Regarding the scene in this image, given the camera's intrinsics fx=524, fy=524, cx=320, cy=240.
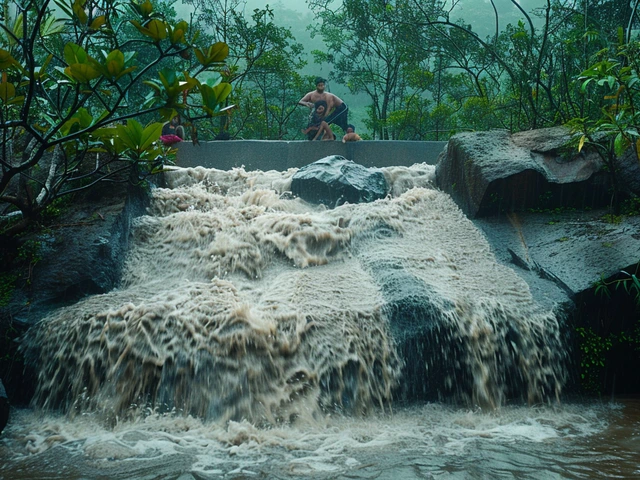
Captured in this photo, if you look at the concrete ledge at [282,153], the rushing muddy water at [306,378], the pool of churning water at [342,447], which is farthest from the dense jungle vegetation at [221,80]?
the pool of churning water at [342,447]

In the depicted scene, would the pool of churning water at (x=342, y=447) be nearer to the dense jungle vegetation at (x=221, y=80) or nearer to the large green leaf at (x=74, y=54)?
the dense jungle vegetation at (x=221, y=80)

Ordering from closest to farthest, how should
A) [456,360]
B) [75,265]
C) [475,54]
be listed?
1. [456,360]
2. [75,265]
3. [475,54]

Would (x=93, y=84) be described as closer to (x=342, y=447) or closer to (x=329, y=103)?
(x=342, y=447)

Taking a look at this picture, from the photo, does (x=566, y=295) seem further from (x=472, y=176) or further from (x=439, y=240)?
(x=472, y=176)

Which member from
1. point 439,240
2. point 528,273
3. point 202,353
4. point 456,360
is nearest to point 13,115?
point 202,353

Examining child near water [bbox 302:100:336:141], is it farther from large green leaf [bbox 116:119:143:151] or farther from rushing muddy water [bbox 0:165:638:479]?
large green leaf [bbox 116:119:143:151]

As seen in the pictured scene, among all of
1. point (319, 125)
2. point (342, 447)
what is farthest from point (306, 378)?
point (319, 125)
